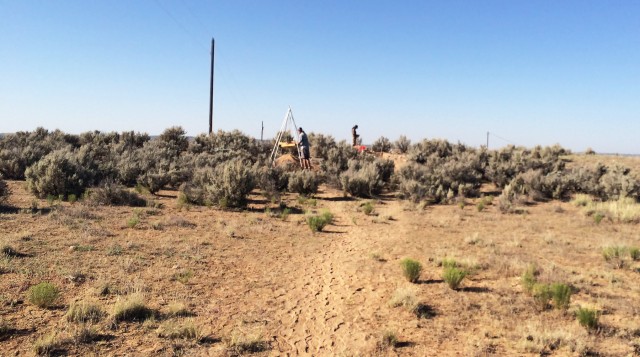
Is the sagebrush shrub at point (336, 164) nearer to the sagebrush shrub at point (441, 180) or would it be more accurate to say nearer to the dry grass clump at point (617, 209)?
A: the sagebrush shrub at point (441, 180)

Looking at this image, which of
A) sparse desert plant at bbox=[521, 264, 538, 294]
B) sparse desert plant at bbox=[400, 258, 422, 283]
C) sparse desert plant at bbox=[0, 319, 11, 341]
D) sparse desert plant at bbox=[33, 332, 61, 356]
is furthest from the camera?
sparse desert plant at bbox=[400, 258, 422, 283]

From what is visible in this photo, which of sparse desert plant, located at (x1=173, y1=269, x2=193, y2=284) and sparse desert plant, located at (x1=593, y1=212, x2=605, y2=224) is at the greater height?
sparse desert plant, located at (x1=593, y1=212, x2=605, y2=224)

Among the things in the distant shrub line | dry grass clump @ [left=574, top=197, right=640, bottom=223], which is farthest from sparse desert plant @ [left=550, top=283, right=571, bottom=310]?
the distant shrub line

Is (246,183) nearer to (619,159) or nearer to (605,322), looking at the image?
(605,322)

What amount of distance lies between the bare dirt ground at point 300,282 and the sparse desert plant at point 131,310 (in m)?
0.15

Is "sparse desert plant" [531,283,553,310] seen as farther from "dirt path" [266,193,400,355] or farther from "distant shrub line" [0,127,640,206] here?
"distant shrub line" [0,127,640,206]

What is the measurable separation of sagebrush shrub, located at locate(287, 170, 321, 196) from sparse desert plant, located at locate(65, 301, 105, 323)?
12019 mm

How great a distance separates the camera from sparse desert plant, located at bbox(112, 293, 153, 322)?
541 centimetres

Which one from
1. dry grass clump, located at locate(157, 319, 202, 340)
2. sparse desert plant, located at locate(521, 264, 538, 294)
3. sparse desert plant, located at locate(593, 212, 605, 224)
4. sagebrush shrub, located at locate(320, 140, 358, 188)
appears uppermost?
sagebrush shrub, located at locate(320, 140, 358, 188)

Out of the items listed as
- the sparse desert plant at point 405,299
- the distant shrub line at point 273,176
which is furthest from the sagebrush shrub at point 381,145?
the sparse desert plant at point 405,299

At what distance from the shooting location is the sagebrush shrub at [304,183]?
17.2m

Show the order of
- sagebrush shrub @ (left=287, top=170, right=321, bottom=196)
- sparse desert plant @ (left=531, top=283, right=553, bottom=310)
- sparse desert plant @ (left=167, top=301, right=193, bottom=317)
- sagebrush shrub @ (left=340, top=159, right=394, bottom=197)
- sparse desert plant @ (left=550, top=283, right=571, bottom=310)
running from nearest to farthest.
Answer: sparse desert plant @ (left=167, top=301, right=193, bottom=317)
sparse desert plant @ (left=550, top=283, right=571, bottom=310)
sparse desert plant @ (left=531, top=283, right=553, bottom=310)
sagebrush shrub @ (left=287, top=170, right=321, bottom=196)
sagebrush shrub @ (left=340, top=159, right=394, bottom=197)

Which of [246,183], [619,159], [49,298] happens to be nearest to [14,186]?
[246,183]

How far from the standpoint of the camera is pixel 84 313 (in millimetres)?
5285
